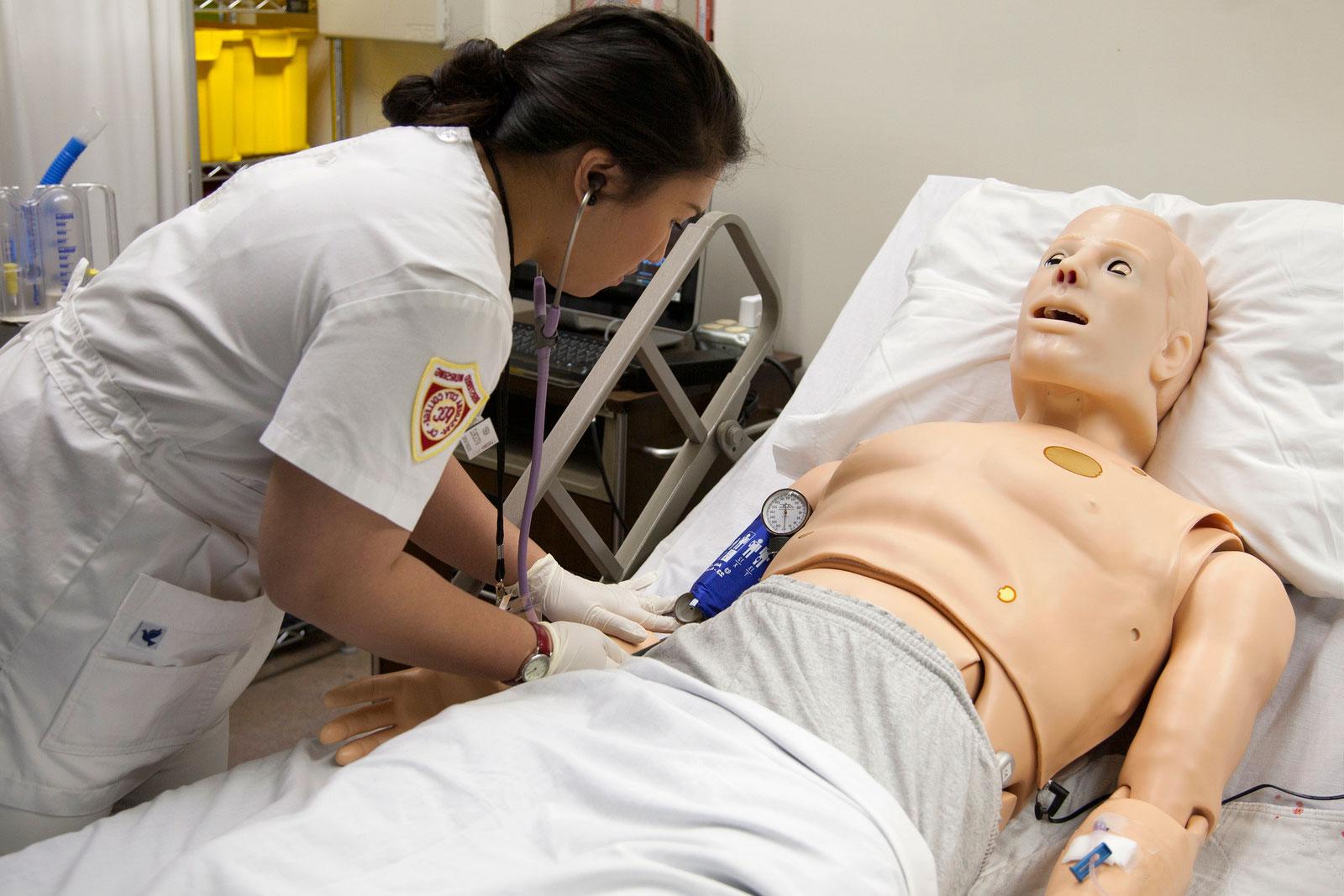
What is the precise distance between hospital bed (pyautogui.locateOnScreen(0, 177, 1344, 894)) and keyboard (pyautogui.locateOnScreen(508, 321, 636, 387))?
489mm

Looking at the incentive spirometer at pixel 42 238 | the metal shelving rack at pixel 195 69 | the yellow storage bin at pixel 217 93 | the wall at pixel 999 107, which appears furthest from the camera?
→ the yellow storage bin at pixel 217 93

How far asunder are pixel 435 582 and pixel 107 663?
1.08ft

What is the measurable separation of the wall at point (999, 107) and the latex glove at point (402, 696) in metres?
1.66

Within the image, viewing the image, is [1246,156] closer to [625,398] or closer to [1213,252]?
[1213,252]

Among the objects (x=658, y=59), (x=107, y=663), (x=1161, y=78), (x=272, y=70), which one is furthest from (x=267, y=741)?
(x=1161, y=78)

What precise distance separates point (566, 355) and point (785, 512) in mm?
986

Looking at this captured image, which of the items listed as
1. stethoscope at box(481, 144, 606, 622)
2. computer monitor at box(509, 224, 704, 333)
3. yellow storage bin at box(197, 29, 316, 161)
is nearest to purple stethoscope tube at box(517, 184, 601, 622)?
stethoscope at box(481, 144, 606, 622)

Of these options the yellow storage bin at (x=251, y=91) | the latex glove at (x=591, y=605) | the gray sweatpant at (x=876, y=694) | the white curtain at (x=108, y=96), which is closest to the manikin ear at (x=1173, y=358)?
the gray sweatpant at (x=876, y=694)

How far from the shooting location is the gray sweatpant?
1.15 metres

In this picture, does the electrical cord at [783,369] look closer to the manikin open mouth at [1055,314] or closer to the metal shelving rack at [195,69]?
the manikin open mouth at [1055,314]

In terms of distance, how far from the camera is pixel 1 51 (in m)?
2.43

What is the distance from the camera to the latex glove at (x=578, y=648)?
52.6 inches

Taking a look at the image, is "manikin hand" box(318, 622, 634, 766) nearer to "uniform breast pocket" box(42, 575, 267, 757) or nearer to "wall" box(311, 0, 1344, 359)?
"uniform breast pocket" box(42, 575, 267, 757)

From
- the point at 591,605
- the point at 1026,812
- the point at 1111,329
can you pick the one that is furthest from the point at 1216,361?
the point at 591,605
